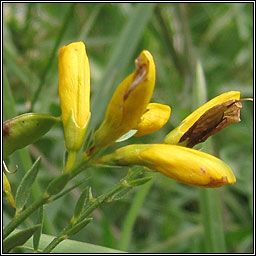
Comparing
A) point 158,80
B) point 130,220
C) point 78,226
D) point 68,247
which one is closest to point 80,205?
point 78,226

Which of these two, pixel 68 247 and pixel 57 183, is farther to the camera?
pixel 68 247

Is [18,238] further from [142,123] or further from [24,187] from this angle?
[142,123]

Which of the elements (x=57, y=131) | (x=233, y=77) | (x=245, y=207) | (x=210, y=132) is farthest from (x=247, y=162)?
(x=210, y=132)

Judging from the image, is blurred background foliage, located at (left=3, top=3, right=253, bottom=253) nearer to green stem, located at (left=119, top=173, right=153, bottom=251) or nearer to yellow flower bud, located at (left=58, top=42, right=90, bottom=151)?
green stem, located at (left=119, top=173, right=153, bottom=251)

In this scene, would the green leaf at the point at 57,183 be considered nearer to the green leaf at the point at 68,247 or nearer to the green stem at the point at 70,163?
the green stem at the point at 70,163

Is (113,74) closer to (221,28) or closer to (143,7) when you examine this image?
(143,7)

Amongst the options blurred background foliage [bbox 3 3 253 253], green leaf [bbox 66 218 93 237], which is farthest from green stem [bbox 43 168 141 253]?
blurred background foliage [bbox 3 3 253 253]

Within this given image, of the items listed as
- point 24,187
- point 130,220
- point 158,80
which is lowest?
point 130,220
